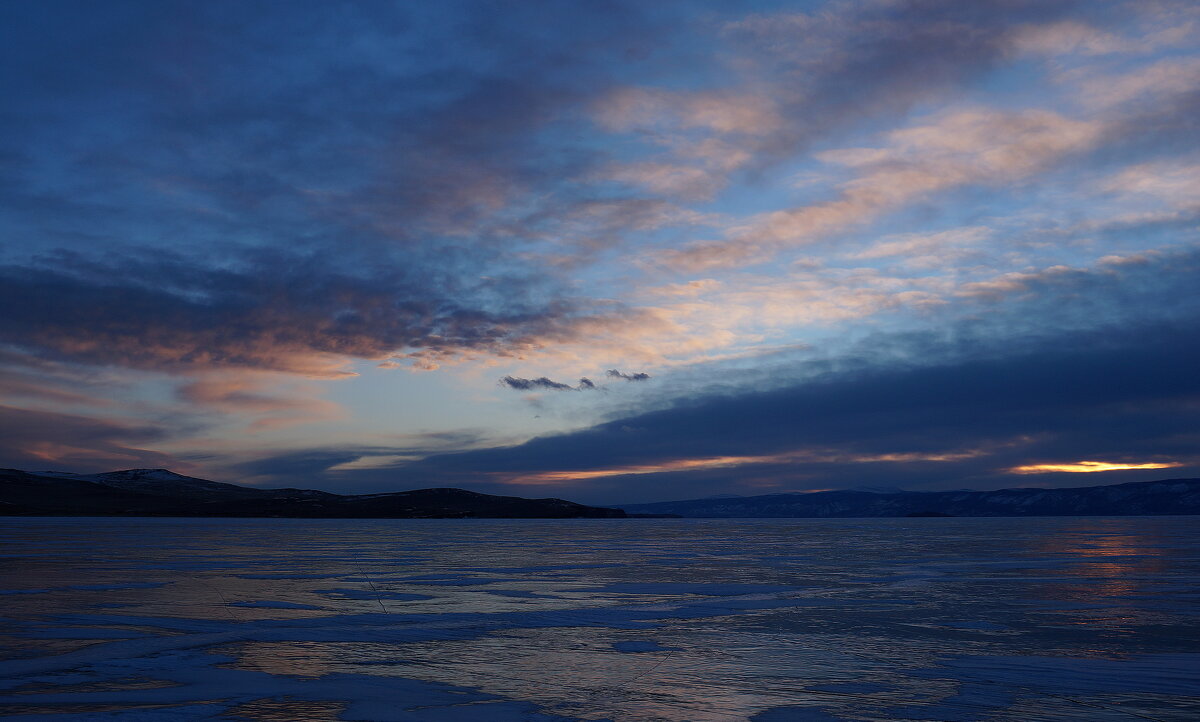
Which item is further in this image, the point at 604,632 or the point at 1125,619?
the point at 1125,619

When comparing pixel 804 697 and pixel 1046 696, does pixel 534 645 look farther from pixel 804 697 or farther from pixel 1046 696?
pixel 1046 696

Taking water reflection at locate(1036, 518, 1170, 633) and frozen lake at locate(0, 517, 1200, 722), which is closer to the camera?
frozen lake at locate(0, 517, 1200, 722)

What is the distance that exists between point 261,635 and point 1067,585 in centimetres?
1844

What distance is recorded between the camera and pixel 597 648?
11266 millimetres

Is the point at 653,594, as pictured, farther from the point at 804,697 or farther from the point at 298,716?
the point at 298,716

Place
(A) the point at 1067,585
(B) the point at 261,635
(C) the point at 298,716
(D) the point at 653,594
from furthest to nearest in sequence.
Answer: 1. (A) the point at 1067,585
2. (D) the point at 653,594
3. (B) the point at 261,635
4. (C) the point at 298,716

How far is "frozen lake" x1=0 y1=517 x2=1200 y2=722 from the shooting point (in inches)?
317

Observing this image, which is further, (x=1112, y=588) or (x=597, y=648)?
(x=1112, y=588)

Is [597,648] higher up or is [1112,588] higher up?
[597,648]

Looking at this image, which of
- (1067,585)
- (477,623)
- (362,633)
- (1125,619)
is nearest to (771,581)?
(1067,585)

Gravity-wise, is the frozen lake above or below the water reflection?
above

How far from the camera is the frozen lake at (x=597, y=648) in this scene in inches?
317

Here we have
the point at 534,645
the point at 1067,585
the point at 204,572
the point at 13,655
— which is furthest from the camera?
the point at 204,572

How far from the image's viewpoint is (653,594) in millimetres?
18234
